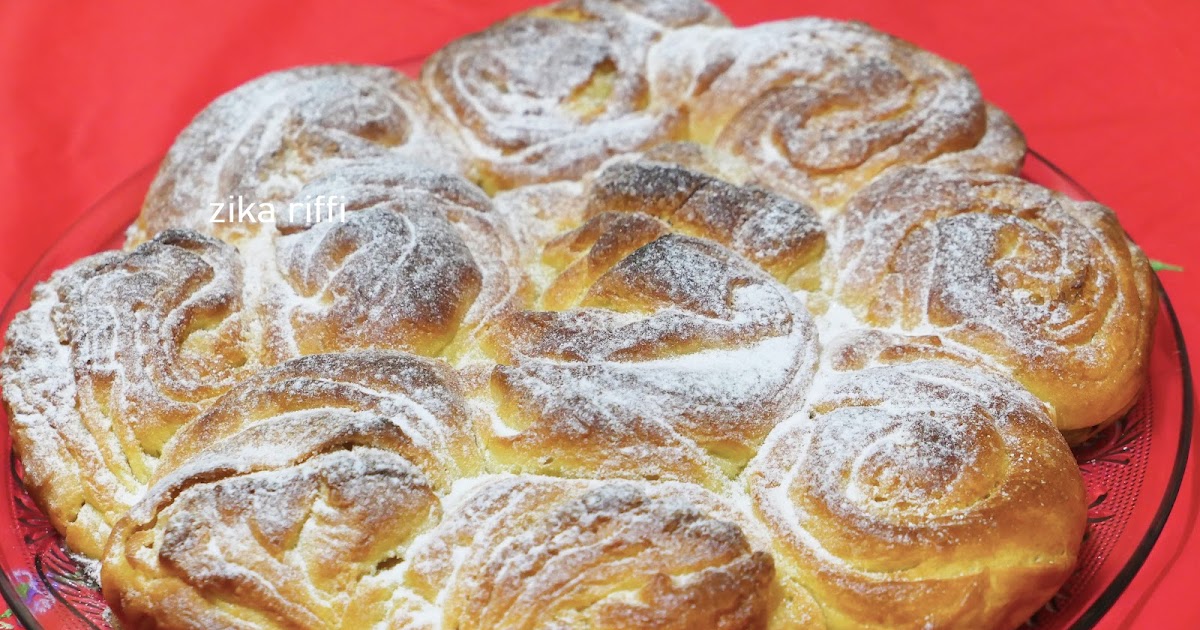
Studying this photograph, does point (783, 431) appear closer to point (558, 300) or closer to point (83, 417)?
point (558, 300)

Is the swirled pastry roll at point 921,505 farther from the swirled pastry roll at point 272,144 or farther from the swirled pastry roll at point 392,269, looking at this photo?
the swirled pastry roll at point 272,144

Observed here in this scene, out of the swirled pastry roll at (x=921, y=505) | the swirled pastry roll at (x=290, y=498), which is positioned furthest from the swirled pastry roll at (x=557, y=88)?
the swirled pastry roll at (x=921, y=505)

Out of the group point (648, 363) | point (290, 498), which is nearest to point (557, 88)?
point (648, 363)

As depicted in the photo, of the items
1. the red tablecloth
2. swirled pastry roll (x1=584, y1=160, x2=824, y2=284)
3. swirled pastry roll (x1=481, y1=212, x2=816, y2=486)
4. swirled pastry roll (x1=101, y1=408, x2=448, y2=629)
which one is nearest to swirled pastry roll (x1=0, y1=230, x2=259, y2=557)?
swirled pastry roll (x1=101, y1=408, x2=448, y2=629)

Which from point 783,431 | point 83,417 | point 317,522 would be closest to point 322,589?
point 317,522

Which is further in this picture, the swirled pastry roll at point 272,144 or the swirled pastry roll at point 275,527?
the swirled pastry roll at point 272,144

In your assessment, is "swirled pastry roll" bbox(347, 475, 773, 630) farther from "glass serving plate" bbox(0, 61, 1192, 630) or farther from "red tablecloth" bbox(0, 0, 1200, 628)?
"red tablecloth" bbox(0, 0, 1200, 628)
